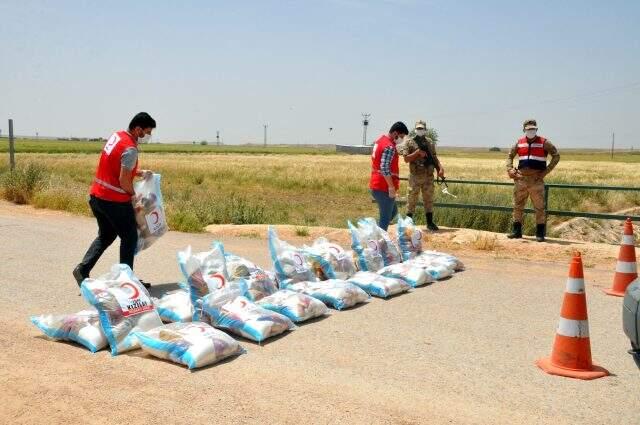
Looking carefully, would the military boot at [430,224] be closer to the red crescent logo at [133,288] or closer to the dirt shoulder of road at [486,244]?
the dirt shoulder of road at [486,244]

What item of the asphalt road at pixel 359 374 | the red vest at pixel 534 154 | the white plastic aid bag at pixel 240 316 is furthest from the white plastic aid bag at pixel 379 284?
the red vest at pixel 534 154

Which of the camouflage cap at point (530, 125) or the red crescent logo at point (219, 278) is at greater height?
the camouflage cap at point (530, 125)

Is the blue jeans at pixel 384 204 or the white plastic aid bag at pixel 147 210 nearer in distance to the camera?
the white plastic aid bag at pixel 147 210

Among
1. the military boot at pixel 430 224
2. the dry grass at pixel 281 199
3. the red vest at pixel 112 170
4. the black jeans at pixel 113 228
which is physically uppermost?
the red vest at pixel 112 170

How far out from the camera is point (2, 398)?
4.58 metres

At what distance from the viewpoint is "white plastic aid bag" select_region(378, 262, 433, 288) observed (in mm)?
8234

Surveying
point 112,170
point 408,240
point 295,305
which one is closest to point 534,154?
point 408,240

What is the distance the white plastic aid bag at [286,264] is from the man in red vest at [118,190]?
1501 millimetres

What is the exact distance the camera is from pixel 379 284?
300 inches

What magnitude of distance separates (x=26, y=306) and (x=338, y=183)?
92.9 feet

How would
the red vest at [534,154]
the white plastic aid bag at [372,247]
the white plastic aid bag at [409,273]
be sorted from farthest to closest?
1. the red vest at [534,154]
2. the white plastic aid bag at [372,247]
3. the white plastic aid bag at [409,273]

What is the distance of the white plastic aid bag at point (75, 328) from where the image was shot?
5.68m

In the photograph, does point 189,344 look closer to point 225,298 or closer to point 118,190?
point 225,298

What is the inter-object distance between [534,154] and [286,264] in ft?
18.9
